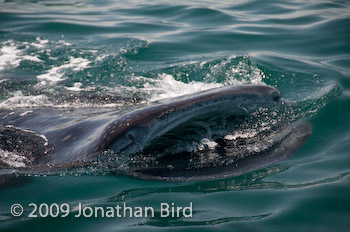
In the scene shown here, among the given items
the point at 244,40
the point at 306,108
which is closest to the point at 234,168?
the point at 306,108

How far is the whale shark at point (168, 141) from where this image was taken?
421 centimetres

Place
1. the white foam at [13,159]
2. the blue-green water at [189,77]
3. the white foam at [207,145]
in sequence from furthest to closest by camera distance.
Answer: the white foam at [13,159]
the white foam at [207,145]
the blue-green water at [189,77]

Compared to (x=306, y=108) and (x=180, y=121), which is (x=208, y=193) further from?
(x=306, y=108)

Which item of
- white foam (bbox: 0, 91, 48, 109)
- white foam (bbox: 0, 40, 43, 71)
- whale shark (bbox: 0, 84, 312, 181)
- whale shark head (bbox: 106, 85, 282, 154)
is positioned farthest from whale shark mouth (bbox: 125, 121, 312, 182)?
white foam (bbox: 0, 40, 43, 71)

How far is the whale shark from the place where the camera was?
4.21 meters

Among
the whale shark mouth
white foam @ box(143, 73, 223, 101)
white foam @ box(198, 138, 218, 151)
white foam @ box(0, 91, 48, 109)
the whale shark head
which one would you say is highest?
the whale shark head

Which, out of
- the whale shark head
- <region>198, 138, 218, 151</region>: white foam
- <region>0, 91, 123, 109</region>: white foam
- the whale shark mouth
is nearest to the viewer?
the whale shark head

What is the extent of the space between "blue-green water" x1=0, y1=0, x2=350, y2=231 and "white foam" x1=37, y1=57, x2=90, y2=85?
4 cm

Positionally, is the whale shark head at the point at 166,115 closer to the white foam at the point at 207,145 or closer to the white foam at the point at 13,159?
the white foam at the point at 207,145

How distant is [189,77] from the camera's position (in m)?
8.86

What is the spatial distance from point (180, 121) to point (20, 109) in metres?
3.11

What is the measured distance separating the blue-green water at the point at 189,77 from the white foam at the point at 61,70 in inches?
1.5

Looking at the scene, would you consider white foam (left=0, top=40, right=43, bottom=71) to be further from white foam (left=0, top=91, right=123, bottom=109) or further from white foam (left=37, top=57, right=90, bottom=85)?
white foam (left=0, top=91, right=123, bottom=109)

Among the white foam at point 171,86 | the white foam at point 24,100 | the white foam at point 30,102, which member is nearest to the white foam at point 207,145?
the white foam at point 30,102
